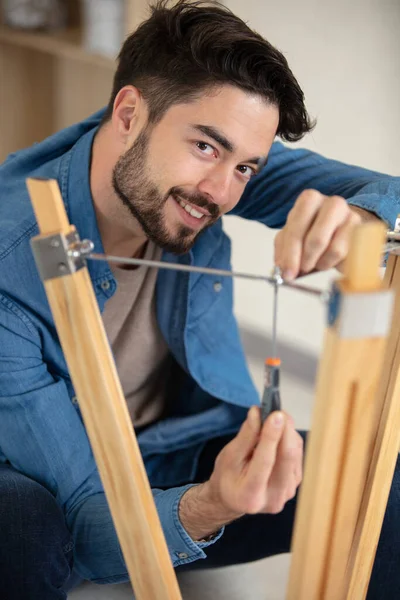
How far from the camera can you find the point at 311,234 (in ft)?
2.57

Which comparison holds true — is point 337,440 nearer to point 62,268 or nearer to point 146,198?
point 62,268

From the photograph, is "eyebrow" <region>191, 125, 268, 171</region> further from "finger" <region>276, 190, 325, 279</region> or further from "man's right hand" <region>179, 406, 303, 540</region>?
"man's right hand" <region>179, 406, 303, 540</region>

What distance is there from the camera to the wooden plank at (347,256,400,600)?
0.92 meters

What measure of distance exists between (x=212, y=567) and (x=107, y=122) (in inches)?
28.6

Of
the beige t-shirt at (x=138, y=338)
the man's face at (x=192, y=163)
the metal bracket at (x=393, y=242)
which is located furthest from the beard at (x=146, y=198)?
the metal bracket at (x=393, y=242)

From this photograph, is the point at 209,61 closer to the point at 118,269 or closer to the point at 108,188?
the point at 108,188

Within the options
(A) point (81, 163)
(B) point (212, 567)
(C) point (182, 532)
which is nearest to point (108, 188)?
(A) point (81, 163)

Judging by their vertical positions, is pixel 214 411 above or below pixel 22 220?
below

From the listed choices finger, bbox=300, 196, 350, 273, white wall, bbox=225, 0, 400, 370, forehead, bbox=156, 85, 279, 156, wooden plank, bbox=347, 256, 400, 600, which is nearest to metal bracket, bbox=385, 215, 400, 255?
wooden plank, bbox=347, 256, 400, 600

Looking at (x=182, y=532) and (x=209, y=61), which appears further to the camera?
(x=209, y=61)

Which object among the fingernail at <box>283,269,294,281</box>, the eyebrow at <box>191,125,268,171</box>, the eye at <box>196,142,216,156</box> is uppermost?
the eyebrow at <box>191,125,268,171</box>

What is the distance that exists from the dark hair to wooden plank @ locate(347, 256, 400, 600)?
0.34 m

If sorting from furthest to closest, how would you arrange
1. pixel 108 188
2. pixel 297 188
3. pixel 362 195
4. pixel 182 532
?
pixel 297 188 → pixel 108 188 → pixel 362 195 → pixel 182 532

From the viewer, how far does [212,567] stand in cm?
134
